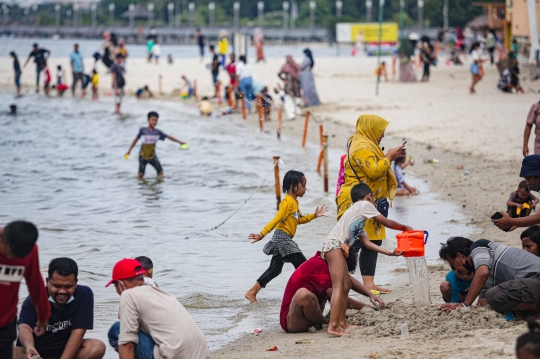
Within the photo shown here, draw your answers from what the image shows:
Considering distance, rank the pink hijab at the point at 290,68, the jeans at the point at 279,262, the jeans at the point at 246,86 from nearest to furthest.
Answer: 1. the jeans at the point at 279,262
2. the jeans at the point at 246,86
3. the pink hijab at the point at 290,68

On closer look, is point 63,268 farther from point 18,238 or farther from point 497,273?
point 497,273

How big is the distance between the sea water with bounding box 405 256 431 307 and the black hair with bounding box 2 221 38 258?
3.01 meters

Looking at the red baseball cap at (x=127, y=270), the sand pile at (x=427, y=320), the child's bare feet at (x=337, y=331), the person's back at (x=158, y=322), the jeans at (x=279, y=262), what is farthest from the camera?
the jeans at (x=279, y=262)

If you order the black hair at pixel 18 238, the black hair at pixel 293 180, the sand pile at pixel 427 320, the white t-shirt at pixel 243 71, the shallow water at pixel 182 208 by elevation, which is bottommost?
the shallow water at pixel 182 208

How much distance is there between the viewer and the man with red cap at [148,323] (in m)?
5.19

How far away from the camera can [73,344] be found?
5.61 meters

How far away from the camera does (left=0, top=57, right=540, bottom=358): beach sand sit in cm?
568

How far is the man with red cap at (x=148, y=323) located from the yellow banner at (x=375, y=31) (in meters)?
64.0

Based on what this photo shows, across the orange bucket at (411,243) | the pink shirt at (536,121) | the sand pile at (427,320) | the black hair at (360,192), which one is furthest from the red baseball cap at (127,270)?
the pink shirt at (536,121)

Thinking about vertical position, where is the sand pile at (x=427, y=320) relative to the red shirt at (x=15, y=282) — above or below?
below

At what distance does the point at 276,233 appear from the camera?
754 centimetres

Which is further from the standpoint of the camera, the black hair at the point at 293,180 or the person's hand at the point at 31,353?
the black hair at the point at 293,180

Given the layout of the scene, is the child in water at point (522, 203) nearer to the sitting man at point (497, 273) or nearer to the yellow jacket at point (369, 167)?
the yellow jacket at point (369, 167)

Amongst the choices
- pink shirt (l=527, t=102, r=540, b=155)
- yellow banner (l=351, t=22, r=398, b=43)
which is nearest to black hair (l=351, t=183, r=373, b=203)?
pink shirt (l=527, t=102, r=540, b=155)
